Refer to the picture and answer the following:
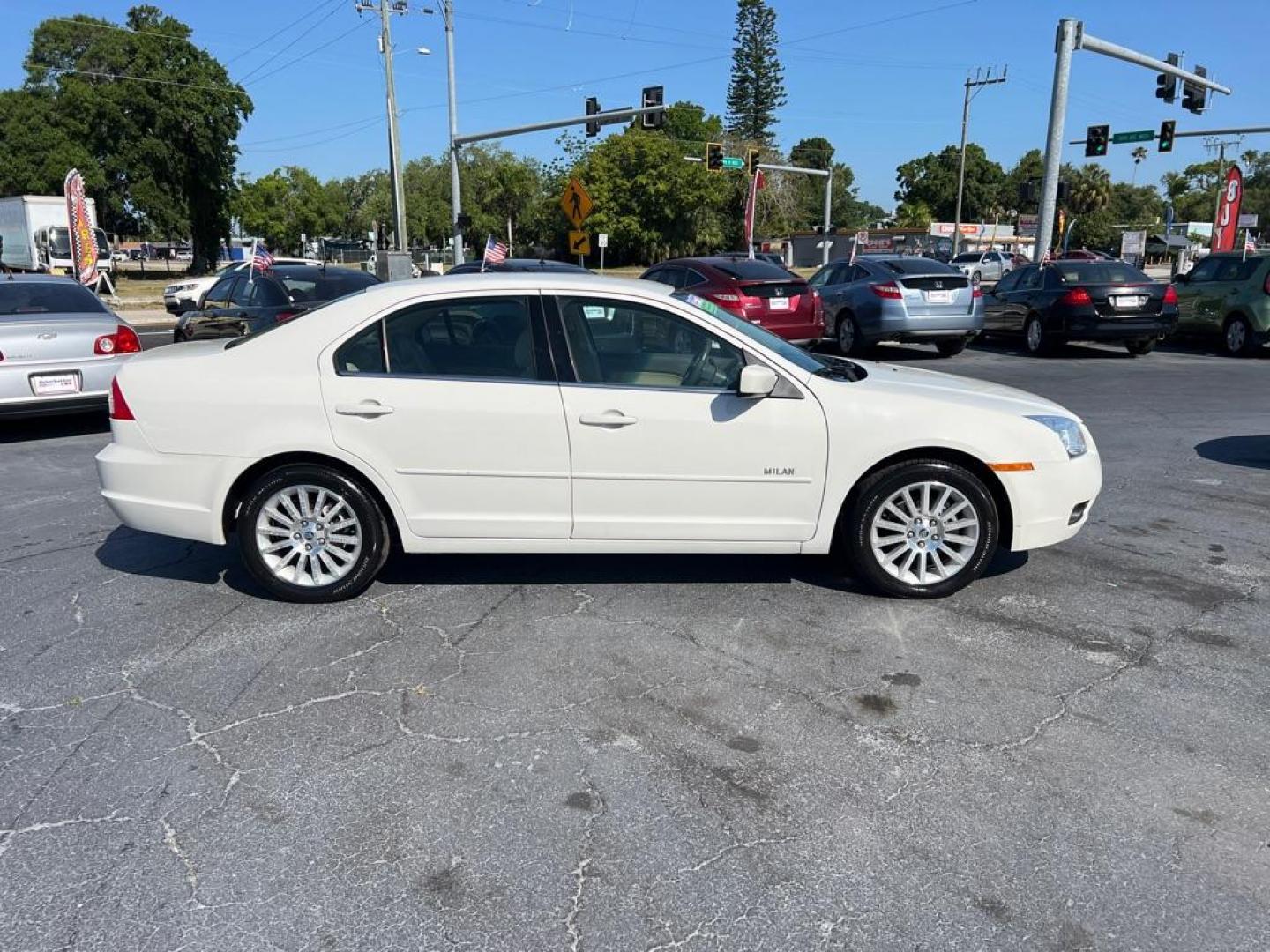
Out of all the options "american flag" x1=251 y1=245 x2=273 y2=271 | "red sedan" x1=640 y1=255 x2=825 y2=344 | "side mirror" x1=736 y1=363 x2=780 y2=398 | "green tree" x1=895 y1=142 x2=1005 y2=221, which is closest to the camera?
"side mirror" x1=736 y1=363 x2=780 y2=398

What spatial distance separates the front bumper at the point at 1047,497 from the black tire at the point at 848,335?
10204mm

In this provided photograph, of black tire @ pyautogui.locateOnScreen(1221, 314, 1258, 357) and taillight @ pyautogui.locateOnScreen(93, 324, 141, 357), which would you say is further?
black tire @ pyautogui.locateOnScreen(1221, 314, 1258, 357)

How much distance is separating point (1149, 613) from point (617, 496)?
263 centimetres

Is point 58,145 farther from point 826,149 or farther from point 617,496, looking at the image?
point 826,149

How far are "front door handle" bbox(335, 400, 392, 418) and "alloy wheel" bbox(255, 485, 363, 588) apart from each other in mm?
401

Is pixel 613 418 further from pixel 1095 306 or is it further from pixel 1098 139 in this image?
pixel 1098 139

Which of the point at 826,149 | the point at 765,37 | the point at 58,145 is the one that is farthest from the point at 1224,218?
the point at 826,149

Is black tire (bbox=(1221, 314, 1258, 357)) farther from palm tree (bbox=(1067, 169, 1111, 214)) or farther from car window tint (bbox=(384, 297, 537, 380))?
palm tree (bbox=(1067, 169, 1111, 214))

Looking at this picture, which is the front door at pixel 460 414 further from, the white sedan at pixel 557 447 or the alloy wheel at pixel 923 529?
the alloy wheel at pixel 923 529

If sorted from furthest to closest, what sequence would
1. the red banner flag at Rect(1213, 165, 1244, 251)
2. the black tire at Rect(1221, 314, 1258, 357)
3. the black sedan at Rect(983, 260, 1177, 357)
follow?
1. the red banner flag at Rect(1213, 165, 1244, 251)
2. the black tire at Rect(1221, 314, 1258, 357)
3. the black sedan at Rect(983, 260, 1177, 357)

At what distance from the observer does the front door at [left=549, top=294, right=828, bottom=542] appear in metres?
4.58

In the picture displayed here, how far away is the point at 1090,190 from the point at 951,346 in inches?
3380

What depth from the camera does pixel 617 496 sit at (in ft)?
15.3

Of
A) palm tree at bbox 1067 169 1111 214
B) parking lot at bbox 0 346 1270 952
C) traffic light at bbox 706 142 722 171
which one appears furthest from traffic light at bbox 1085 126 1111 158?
palm tree at bbox 1067 169 1111 214
